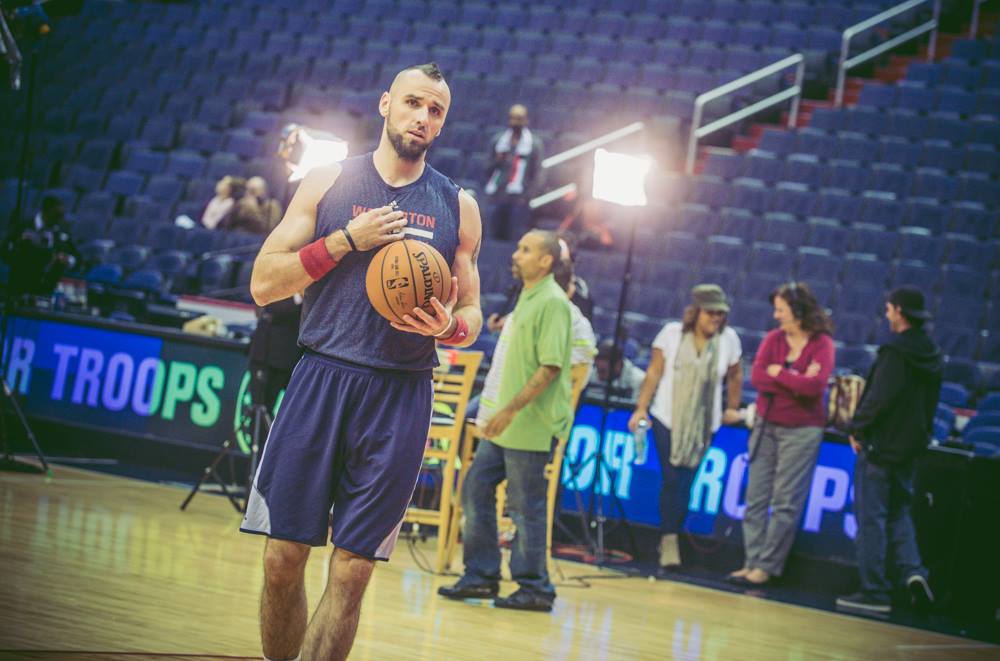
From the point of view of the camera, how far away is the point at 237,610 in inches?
189

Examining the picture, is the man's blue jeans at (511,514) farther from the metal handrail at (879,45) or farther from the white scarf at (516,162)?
the metal handrail at (879,45)

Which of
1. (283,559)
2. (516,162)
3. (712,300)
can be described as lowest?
(283,559)

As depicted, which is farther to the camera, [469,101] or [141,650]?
[469,101]

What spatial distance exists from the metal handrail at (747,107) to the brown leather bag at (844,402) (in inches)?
265

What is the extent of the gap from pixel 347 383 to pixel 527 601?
2761 millimetres

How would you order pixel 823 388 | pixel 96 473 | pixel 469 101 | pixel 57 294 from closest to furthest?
1. pixel 823 388
2. pixel 96 473
3. pixel 57 294
4. pixel 469 101

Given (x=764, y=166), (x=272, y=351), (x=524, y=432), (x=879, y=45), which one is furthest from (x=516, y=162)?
(x=524, y=432)

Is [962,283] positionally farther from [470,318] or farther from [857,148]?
[470,318]

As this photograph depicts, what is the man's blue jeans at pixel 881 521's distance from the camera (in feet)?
23.0

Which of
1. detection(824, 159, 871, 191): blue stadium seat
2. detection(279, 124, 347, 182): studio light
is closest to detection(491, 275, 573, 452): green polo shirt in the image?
detection(279, 124, 347, 182): studio light

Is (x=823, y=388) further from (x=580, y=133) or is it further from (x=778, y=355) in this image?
(x=580, y=133)

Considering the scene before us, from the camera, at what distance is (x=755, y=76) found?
559 inches

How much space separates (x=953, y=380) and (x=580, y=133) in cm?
542

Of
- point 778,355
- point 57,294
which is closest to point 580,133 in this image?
point 57,294
